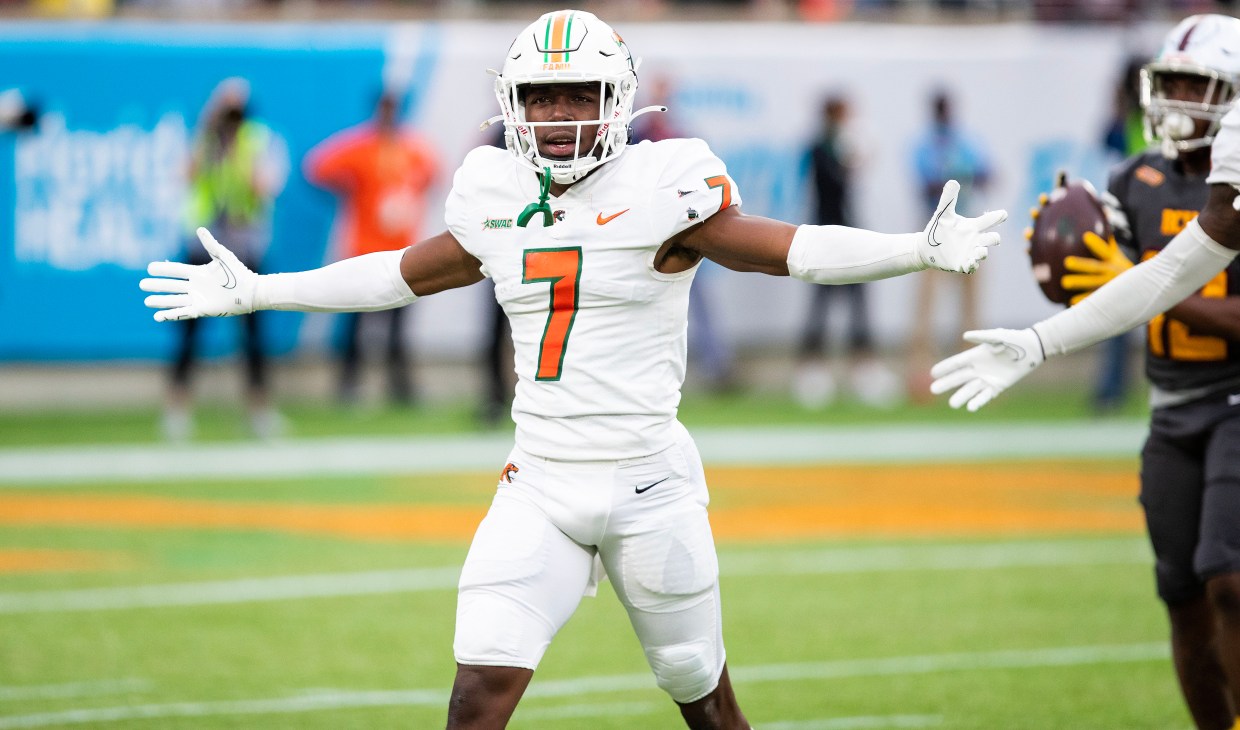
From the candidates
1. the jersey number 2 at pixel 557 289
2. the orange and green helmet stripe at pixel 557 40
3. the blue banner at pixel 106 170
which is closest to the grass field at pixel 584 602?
the blue banner at pixel 106 170

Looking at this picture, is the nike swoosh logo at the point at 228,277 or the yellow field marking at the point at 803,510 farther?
the yellow field marking at the point at 803,510

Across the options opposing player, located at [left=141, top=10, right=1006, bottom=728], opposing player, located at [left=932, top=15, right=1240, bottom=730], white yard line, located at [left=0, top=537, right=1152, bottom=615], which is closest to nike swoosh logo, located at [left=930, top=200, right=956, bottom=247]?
opposing player, located at [left=141, top=10, right=1006, bottom=728]

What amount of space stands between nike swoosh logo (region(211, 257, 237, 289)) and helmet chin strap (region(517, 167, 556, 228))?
2.60 feet

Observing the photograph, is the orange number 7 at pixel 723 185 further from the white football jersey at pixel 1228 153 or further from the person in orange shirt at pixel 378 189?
the person in orange shirt at pixel 378 189

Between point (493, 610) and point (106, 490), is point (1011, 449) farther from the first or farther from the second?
point (493, 610)

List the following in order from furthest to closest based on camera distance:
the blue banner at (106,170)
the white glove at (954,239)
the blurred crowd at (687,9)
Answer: the blurred crowd at (687,9)
the blue banner at (106,170)
the white glove at (954,239)

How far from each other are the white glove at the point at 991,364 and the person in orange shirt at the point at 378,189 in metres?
9.31

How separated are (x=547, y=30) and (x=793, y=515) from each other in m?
5.63

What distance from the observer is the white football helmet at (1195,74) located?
4742 millimetres

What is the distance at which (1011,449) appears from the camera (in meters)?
11.6

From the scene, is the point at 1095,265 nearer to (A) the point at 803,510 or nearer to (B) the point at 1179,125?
(B) the point at 1179,125

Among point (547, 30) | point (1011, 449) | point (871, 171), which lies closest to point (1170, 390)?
point (547, 30)

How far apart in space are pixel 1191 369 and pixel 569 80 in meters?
2.04

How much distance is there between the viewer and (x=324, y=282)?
14.2 feet
